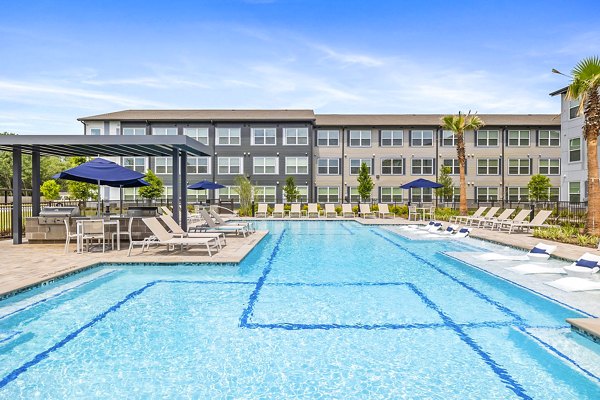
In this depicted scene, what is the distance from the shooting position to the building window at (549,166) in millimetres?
37094

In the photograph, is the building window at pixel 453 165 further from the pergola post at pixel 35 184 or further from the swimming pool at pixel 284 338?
the pergola post at pixel 35 184

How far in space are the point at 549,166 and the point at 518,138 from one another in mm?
3657

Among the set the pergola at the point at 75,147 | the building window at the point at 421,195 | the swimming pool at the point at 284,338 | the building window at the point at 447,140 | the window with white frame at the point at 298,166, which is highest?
the building window at the point at 447,140

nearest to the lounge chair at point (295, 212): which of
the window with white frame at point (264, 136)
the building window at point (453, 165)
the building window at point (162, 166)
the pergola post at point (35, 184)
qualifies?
the window with white frame at point (264, 136)

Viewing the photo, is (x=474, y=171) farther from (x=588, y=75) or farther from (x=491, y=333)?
(x=491, y=333)

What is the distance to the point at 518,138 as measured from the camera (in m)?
37.3

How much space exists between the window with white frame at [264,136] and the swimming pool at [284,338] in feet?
89.0

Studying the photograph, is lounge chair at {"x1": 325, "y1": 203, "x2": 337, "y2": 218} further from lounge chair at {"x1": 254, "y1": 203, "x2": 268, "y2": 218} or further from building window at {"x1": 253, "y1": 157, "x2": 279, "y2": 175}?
building window at {"x1": 253, "y1": 157, "x2": 279, "y2": 175}

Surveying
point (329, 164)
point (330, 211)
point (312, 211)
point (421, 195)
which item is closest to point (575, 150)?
point (421, 195)

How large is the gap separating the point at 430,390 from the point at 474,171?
36341mm

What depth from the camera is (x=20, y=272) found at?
26.7ft

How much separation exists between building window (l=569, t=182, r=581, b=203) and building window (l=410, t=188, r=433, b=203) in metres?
12.3

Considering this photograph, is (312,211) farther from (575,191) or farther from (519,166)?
(519,166)

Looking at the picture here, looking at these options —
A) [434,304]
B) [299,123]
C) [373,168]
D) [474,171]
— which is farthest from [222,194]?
[434,304]
